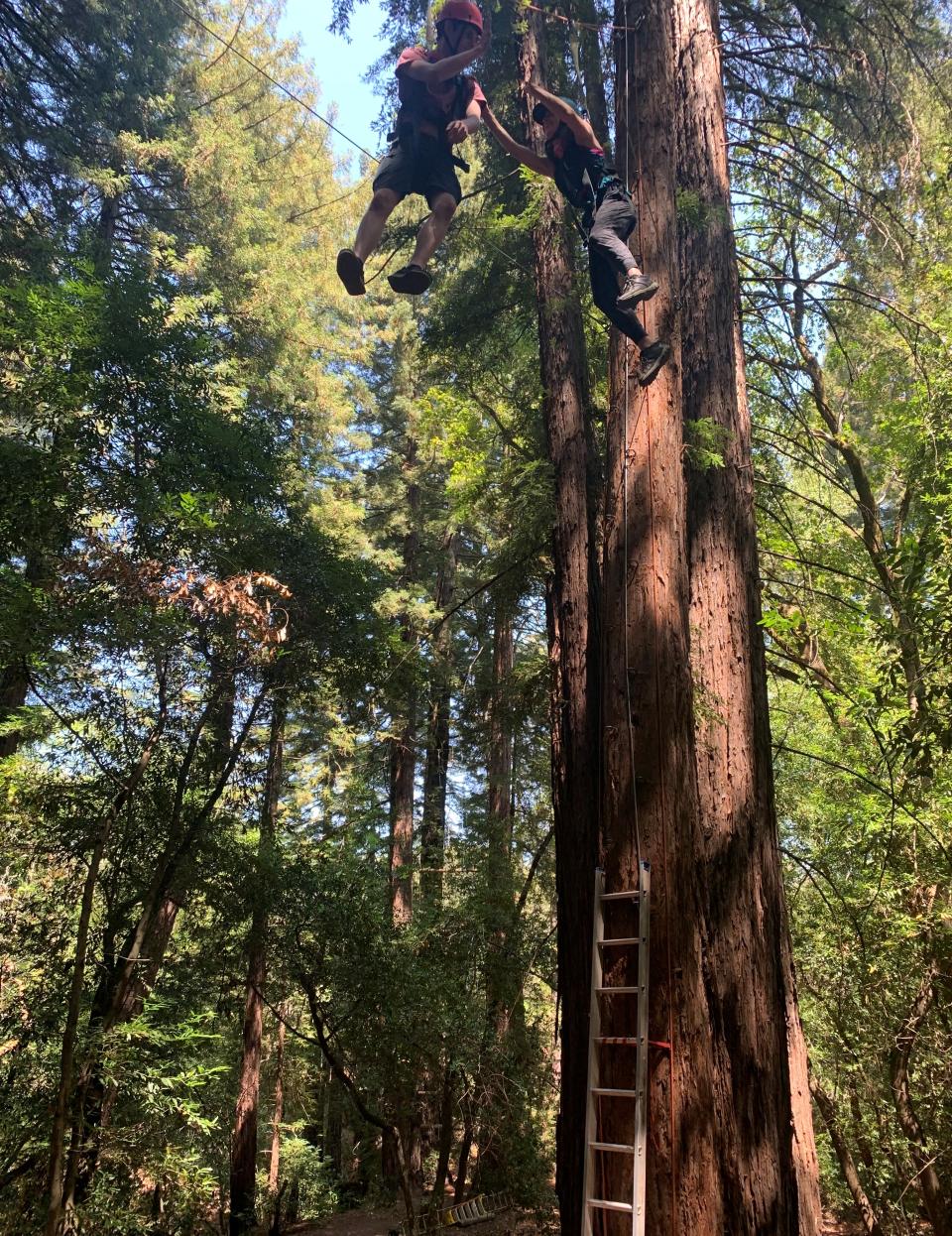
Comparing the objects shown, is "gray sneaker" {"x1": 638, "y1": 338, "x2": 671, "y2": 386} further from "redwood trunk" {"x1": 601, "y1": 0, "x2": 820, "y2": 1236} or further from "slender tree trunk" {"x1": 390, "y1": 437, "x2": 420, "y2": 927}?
"slender tree trunk" {"x1": 390, "y1": 437, "x2": 420, "y2": 927}

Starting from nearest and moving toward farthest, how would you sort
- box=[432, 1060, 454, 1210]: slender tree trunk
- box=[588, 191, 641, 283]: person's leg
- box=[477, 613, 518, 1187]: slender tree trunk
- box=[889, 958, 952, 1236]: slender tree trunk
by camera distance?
box=[588, 191, 641, 283]: person's leg
box=[889, 958, 952, 1236]: slender tree trunk
box=[477, 613, 518, 1187]: slender tree trunk
box=[432, 1060, 454, 1210]: slender tree trunk

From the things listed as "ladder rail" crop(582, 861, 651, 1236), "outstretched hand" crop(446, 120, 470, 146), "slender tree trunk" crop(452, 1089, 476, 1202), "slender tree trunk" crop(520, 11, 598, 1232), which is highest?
"outstretched hand" crop(446, 120, 470, 146)

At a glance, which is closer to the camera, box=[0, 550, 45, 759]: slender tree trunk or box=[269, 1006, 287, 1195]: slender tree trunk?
box=[0, 550, 45, 759]: slender tree trunk

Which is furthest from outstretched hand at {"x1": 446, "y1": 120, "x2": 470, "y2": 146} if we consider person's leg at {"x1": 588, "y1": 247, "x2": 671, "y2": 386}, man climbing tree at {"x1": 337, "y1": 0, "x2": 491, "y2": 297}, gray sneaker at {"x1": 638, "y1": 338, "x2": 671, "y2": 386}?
gray sneaker at {"x1": 638, "y1": 338, "x2": 671, "y2": 386}

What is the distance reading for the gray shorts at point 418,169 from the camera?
14.2 feet

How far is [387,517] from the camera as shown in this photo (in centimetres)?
1462

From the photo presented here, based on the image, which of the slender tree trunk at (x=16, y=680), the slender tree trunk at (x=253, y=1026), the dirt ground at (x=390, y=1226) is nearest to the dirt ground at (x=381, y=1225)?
the dirt ground at (x=390, y=1226)

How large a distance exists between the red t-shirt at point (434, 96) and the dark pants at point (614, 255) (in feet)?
3.88

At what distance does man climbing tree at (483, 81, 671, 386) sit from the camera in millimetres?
3439

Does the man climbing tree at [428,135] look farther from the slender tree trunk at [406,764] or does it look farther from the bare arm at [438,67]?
the slender tree trunk at [406,764]

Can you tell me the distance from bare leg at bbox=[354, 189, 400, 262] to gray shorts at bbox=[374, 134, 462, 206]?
0.27ft

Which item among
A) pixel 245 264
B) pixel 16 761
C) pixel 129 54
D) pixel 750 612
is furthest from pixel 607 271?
pixel 129 54

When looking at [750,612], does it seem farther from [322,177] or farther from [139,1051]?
[322,177]

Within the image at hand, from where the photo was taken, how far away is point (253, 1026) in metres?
10.9
